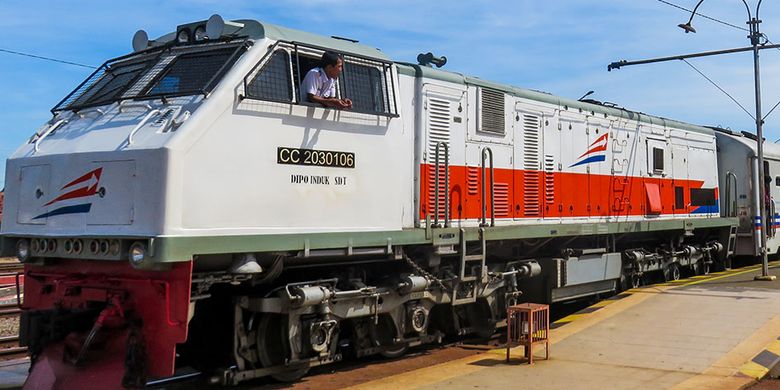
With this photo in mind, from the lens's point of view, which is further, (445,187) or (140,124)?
(445,187)

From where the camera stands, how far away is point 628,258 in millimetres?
12406

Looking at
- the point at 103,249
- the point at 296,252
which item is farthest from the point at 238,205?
the point at 103,249

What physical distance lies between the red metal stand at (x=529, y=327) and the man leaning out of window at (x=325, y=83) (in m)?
3.11

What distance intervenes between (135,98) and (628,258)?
9.40 metres

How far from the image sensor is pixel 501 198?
31.1 ft

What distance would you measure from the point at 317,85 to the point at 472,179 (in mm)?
3102

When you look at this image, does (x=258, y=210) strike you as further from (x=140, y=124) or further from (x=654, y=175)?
(x=654, y=175)

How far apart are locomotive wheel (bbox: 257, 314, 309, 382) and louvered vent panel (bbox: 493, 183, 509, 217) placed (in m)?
3.72

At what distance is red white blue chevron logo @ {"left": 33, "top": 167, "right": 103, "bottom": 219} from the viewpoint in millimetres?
5868

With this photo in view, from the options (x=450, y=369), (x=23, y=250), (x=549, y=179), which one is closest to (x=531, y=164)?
(x=549, y=179)

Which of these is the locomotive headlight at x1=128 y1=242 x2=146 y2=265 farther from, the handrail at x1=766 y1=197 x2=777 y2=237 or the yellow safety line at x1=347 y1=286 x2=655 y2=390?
the handrail at x1=766 y1=197 x2=777 y2=237

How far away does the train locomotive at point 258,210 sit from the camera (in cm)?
569

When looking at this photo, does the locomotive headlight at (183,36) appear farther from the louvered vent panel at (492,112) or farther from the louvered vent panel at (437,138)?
the louvered vent panel at (492,112)

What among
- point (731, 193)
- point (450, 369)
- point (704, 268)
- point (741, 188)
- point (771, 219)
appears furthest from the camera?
point (771, 219)
